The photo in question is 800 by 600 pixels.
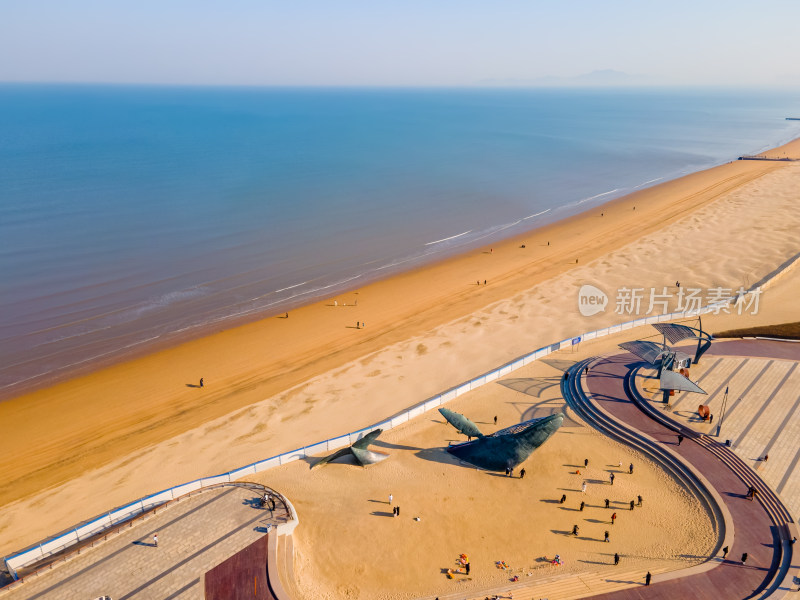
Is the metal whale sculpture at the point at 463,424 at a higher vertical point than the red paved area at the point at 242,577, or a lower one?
higher

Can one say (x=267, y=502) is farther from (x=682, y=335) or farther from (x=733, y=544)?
(x=682, y=335)

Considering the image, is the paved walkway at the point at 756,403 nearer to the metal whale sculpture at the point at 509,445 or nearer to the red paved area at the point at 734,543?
the red paved area at the point at 734,543

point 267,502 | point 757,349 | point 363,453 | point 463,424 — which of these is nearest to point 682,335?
point 757,349

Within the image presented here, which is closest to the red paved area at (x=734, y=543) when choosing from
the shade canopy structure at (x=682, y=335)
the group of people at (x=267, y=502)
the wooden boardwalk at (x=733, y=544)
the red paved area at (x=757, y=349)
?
the wooden boardwalk at (x=733, y=544)

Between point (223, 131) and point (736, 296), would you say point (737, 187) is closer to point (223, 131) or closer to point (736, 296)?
point (736, 296)

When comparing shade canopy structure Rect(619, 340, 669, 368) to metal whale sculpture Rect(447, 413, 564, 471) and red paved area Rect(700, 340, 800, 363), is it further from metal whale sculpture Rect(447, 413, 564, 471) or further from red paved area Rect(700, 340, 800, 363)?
metal whale sculpture Rect(447, 413, 564, 471)

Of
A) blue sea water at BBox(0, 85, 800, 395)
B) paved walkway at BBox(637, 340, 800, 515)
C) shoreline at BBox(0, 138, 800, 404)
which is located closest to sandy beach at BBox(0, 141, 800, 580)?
shoreline at BBox(0, 138, 800, 404)
